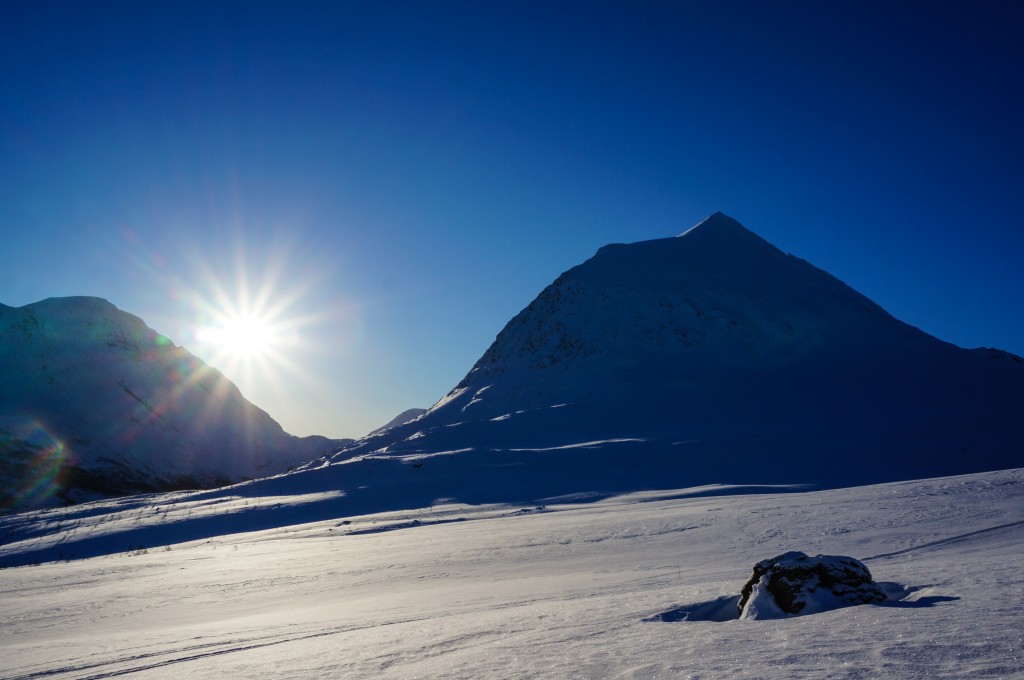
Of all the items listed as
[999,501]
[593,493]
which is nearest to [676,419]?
[593,493]

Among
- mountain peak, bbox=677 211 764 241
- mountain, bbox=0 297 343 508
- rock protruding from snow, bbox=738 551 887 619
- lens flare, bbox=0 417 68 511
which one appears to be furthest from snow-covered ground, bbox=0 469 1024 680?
mountain, bbox=0 297 343 508

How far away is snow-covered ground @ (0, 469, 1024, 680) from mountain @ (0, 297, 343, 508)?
367 feet

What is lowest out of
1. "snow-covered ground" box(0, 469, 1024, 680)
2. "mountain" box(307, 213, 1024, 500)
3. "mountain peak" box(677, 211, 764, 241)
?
"snow-covered ground" box(0, 469, 1024, 680)

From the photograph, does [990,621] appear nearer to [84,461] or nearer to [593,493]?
[593,493]

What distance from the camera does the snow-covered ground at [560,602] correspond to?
504cm

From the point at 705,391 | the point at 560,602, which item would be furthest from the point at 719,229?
the point at 560,602

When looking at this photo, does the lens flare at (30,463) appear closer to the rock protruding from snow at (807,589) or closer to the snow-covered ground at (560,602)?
the snow-covered ground at (560,602)

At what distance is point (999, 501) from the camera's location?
1582 cm

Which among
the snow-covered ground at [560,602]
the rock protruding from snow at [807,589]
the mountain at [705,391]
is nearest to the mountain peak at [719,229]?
the mountain at [705,391]

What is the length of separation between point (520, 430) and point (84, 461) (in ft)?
384

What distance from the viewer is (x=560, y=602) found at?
28.5 ft

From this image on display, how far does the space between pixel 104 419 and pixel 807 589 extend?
174120 mm

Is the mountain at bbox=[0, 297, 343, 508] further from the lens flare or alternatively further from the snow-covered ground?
the snow-covered ground

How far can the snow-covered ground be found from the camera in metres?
5.04
